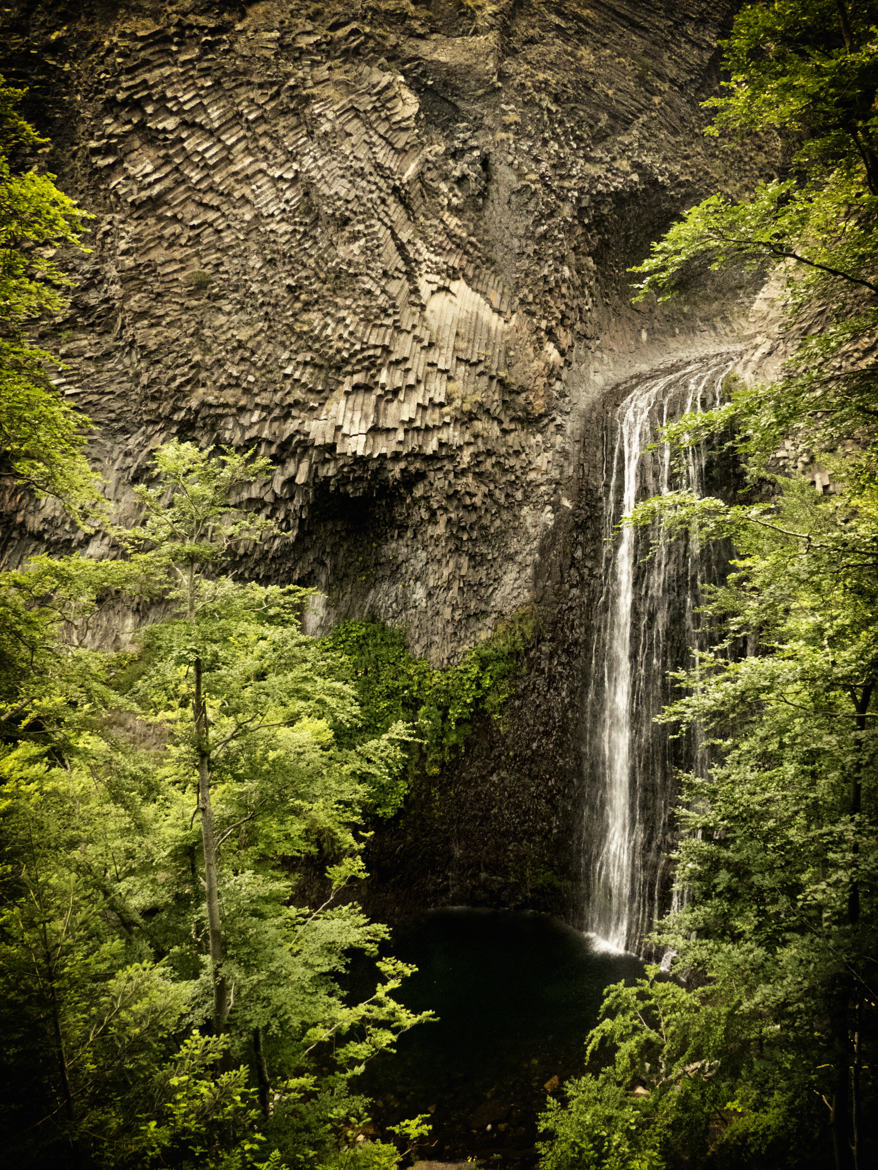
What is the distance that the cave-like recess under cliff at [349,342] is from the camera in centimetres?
1366

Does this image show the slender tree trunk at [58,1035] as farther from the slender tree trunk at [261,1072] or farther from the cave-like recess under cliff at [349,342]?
the cave-like recess under cliff at [349,342]

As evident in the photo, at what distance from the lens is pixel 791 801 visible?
4551mm

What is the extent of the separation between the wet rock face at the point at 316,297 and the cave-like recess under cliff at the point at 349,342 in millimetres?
54

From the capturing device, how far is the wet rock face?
14.0 metres

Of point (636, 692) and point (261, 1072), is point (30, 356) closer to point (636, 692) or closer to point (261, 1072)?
point (261, 1072)

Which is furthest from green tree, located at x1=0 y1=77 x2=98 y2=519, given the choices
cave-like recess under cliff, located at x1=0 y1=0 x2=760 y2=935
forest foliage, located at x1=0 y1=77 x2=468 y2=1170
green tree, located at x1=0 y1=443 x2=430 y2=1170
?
cave-like recess under cliff, located at x1=0 y1=0 x2=760 y2=935

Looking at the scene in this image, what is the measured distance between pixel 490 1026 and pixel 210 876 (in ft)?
22.1

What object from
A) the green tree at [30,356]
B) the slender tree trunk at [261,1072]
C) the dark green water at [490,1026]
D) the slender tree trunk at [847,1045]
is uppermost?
the green tree at [30,356]

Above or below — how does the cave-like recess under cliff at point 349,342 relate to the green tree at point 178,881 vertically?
above

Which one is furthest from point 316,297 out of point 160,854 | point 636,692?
point 160,854

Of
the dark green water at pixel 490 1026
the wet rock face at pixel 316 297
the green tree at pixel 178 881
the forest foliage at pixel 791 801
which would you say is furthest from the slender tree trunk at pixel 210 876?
the wet rock face at pixel 316 297

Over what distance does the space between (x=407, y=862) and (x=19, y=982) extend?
10904 mm

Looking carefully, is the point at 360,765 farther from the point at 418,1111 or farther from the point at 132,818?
the point at 418,1111

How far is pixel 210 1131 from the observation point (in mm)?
3857
